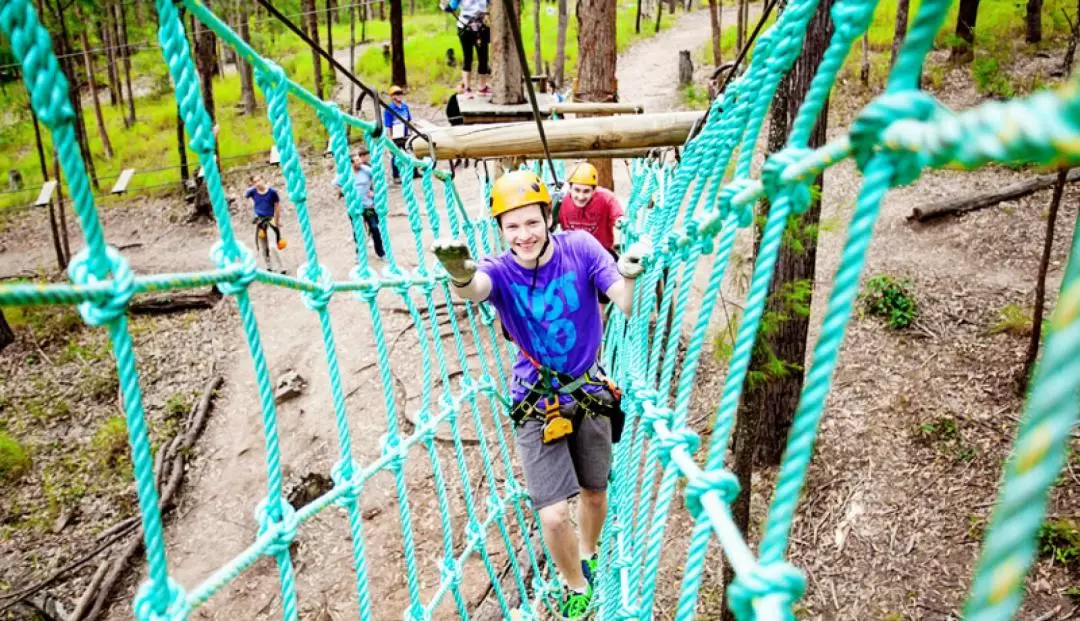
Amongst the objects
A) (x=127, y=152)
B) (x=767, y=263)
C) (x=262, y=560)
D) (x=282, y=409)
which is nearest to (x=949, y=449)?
(x=767, y=263)

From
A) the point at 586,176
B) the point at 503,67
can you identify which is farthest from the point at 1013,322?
the point at 503,67

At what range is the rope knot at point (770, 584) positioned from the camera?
23.2 inches

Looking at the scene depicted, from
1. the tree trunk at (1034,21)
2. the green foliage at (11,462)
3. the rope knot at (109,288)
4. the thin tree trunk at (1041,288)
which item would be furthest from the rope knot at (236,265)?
the tree trunk at (1034,21)

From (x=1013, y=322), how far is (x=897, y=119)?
4.83 meters

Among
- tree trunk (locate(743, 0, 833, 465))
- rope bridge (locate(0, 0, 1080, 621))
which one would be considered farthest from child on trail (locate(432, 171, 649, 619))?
tree trunk (locate(743, 0, 833, 465))

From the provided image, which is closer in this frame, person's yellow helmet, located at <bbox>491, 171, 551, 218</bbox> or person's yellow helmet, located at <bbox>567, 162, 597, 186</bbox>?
person's yellow helmet, located at <bbox>491, 171, 551, 218</bbox>

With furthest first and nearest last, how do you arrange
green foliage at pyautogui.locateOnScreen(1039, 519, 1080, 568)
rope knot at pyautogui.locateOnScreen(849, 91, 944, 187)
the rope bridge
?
green foliage at pyautogui.locateOnScreen(1039, 519, 1080, 568)
rope knot at pyautogui.locateOnScreen(849, 91, 944, 187)
the rope bridge

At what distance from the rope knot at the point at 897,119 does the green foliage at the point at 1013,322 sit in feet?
15.6

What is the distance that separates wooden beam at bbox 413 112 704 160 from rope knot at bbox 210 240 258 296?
4.84 ft

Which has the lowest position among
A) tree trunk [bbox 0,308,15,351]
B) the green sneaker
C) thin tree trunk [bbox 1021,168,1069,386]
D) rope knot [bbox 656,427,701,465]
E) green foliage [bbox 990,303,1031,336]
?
tree trunk [bbox 0,308,15,351]

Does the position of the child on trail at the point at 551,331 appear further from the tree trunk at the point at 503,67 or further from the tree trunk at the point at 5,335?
the tree trunk at the point at 5,335

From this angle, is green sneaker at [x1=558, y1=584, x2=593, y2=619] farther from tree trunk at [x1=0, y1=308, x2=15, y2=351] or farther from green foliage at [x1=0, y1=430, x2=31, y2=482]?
tree trunk at [x1=0, y1=308, x2=15, y2=351]

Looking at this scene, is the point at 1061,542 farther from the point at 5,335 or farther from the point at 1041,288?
the point at 5,335

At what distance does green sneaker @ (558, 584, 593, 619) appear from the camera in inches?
90.0
